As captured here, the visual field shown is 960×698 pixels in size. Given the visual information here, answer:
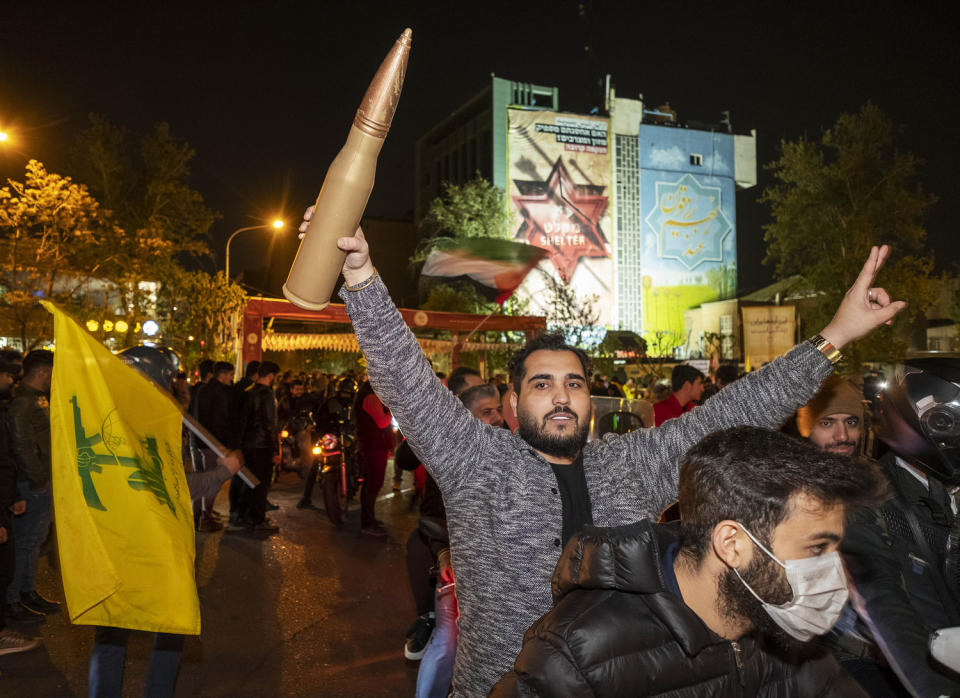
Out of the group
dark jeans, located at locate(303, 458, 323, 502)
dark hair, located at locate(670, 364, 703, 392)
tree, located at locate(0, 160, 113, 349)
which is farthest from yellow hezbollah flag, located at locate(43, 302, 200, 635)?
tree, located at locate(0, 160, 113, 349)

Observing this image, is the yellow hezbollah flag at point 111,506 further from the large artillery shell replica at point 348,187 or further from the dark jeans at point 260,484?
the dark jeans at point 260,484

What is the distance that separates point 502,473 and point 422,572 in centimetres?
269

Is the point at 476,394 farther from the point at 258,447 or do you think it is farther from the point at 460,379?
the point at 258,447

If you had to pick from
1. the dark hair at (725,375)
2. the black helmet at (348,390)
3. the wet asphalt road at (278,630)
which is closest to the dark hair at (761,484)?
the wet asphalt road at (278,630)

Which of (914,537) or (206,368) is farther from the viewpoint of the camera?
(206,368)

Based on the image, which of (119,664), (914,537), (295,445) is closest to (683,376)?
(914,537)

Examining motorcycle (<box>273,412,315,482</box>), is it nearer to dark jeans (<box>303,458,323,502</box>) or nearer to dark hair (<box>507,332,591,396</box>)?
dark jeans (<box>303,458,323,502</box>)

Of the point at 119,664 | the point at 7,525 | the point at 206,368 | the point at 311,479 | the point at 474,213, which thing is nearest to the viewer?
the point at 119,664

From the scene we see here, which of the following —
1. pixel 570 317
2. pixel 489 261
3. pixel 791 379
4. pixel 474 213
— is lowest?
pixel 791 379

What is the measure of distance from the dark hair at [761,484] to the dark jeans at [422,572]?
336cm

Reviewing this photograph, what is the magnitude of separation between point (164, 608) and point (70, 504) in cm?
57

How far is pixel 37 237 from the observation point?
20.2 metres

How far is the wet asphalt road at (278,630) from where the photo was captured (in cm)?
480

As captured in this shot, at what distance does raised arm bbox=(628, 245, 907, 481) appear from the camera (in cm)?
249
